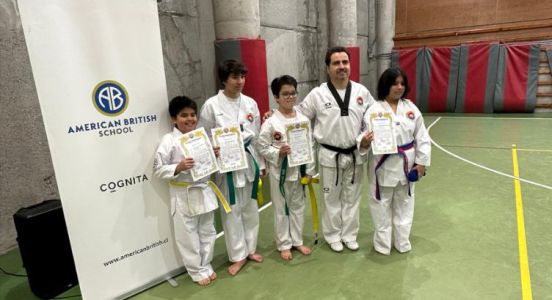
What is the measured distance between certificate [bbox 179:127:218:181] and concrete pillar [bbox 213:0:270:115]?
2354 mm

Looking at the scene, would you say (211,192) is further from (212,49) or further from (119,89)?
(212,49)

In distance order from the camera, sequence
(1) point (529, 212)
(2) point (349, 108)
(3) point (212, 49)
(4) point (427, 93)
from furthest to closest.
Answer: (4) point (427, 93) → (3) point (212, 49) → (1) point (529, 212) → (2) point (349, 108)

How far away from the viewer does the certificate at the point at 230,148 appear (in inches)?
104

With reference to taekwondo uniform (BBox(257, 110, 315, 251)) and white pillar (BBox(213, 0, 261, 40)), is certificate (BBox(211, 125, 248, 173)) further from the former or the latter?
white pillar (BBox(213, 0, 261, 40))

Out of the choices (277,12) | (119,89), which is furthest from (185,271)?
(277,12)

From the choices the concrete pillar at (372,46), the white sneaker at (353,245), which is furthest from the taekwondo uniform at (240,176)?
the concrete pillar at (372,46)

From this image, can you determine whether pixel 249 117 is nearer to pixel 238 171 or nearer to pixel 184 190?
pixel 238 171

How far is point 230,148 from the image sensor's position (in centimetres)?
269

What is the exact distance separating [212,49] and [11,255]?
3514 millimetres

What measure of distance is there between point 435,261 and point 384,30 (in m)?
9.60

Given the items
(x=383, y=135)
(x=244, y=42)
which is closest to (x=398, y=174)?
(x=383, y=135)

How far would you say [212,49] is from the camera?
17.3 feet

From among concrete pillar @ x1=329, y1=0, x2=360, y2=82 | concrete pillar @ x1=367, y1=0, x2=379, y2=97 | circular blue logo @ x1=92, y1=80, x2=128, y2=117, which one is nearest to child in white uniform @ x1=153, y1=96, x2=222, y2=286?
circular blue logo @ x1=92, y1=80, x2=128, y2=117

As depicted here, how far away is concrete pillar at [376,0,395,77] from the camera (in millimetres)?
10875
